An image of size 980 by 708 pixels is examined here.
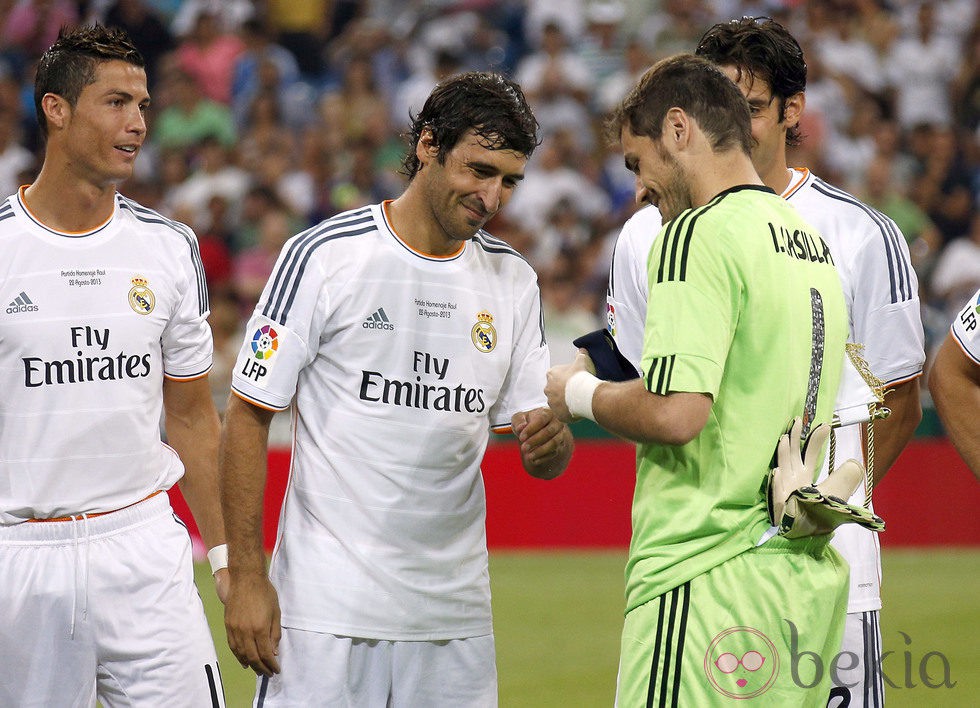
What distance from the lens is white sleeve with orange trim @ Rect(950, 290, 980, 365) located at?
4.02 meters

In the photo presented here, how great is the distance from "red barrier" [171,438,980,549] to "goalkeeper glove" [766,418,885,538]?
5.91 meters

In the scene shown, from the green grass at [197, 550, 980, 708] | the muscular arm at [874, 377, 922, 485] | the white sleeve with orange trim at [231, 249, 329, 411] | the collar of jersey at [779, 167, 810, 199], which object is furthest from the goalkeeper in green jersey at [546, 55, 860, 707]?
the green grass at [197, 550, 980, 708]

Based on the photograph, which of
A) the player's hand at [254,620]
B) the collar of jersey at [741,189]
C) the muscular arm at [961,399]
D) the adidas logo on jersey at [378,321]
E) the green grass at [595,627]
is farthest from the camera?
the green grass at [595,627]

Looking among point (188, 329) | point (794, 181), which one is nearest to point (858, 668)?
point (794, 181)

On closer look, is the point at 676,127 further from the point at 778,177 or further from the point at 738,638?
the point at 738,638

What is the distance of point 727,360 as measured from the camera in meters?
2.99

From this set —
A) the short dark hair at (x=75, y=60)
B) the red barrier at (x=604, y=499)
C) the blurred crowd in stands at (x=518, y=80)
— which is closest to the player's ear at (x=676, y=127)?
the short dark hair at (x=75, y=60)

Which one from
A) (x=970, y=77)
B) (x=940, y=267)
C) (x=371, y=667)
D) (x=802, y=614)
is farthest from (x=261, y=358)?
(x=970, y=77)

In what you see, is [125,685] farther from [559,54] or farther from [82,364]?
[559,54]

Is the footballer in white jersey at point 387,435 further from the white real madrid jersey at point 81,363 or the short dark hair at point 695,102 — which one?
the short dark hair at point 695,102

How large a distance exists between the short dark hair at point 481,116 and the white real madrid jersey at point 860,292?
57 centimetres

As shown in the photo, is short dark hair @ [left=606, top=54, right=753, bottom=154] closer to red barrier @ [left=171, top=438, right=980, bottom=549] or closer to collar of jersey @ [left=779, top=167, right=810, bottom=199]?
collar of jersey @ [left=779, top=167, right=810, bottom=199]

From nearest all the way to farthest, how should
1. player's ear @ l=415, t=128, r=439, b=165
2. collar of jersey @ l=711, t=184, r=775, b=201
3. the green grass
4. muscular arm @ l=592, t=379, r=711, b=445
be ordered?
muscular arm @ l=592, t=379, r=711, b=445
collar of jersey @ l=711, t=184, r=775, b=201
player's ear @ l=415, t=128, r=439, b=165
the green grass

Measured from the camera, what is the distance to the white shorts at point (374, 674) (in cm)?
350
